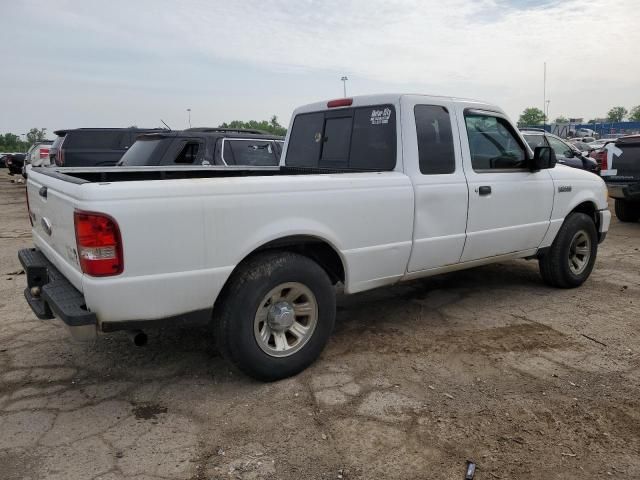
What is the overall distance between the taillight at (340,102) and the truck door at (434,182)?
0.59 m

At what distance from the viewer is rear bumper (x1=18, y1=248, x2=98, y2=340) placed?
9.45 feet

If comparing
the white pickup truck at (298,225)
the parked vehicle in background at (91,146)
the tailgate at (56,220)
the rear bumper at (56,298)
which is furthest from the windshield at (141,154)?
the parked vehicle in background at (91,146)

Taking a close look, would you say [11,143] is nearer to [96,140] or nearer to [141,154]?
[96,140]

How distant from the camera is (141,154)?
742 centimetres

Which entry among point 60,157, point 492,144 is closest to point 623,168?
point 492,144

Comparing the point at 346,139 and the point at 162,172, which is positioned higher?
the point at 346,139

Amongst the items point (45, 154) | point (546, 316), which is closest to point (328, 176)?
point (546, 316)

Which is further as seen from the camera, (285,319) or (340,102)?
(340,102)

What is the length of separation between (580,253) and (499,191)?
5.94 feet

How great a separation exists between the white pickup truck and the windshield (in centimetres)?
265

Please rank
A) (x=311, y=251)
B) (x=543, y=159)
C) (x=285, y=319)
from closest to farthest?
1. (x=285, y=319)
2. (x=311, y=251)
3. (x=543, y=159)

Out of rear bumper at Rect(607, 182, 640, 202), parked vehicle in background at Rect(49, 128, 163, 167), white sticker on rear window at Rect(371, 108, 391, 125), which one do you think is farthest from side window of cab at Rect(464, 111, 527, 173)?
parked vehicle in background at Rect(49, 128, 163, 167)

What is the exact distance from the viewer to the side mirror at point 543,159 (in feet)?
16.2

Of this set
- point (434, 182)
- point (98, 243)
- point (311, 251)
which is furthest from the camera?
point (434, 182)
